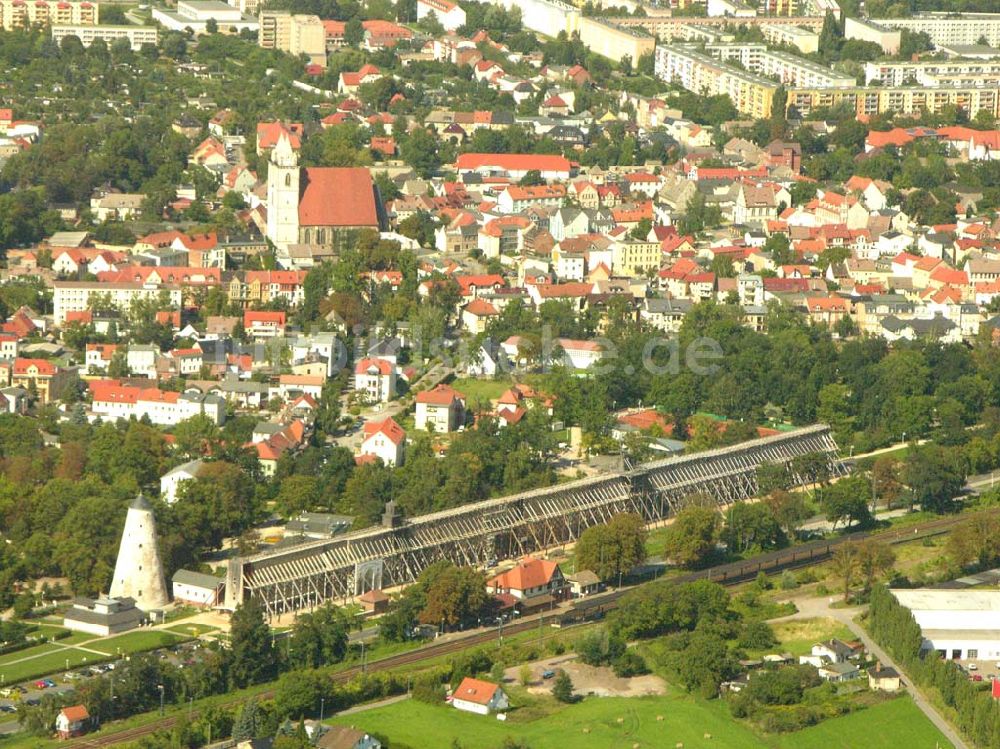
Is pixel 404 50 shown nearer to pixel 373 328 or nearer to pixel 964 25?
pixel 964 25

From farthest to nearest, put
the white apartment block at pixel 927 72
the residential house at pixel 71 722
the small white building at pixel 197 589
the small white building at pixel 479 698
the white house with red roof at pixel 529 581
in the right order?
1. the white apartment block at pixel 927 72
2. the white house with red roof at pixel 529 581
3. the small white building at pixel 197 589
4. the small white building at pixel 479 698
5. the residential house at pixel 71 722

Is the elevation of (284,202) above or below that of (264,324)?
above

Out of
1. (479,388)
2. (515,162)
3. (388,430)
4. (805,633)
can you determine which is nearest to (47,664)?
(388,430)

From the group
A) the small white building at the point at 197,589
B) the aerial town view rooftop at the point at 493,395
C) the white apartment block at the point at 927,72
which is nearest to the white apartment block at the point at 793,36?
the aerial town view rooftop at the point at 493,395

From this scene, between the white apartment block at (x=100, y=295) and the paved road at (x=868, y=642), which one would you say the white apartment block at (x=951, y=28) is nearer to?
the white apartment block at (x=100, y=295)

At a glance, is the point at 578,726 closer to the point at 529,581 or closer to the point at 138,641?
the point at 529,581

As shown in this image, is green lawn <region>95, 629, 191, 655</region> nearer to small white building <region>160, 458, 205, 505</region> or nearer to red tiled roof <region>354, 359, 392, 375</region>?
small white building <region>160, 458, 205, 505</region>

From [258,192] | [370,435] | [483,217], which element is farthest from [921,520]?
[258,192]

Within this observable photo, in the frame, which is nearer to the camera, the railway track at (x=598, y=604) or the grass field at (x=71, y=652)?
the railway track at (x=598, y=604)
